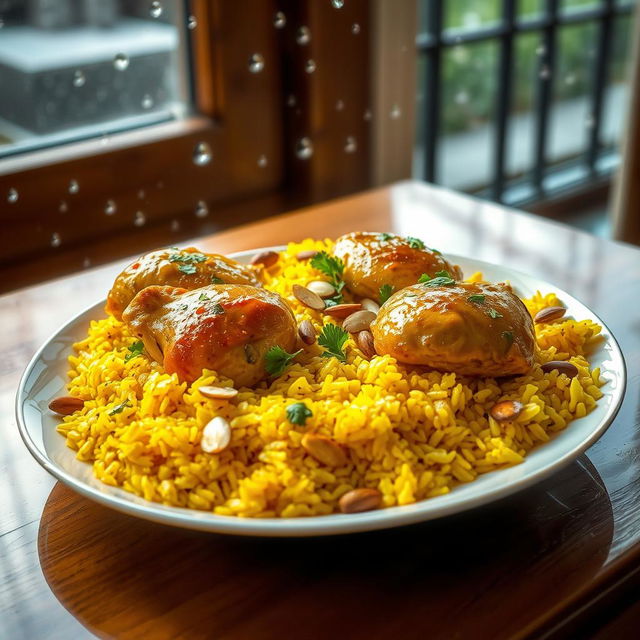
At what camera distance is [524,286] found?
116cm

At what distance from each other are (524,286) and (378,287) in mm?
227

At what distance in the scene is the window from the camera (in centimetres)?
278

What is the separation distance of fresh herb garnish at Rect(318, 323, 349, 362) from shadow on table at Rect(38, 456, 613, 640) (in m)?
0.21

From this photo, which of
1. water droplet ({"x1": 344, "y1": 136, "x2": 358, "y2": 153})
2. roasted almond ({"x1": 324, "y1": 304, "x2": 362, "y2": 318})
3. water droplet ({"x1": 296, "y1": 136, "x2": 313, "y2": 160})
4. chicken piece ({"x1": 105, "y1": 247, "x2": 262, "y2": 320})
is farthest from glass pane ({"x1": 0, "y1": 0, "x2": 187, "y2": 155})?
roasted almond ({"x1": 324, "y1": 304, "x2": 362, "y2": 318})

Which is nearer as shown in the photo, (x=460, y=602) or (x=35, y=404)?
(x=460, y=602)

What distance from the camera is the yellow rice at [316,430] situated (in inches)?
29.3

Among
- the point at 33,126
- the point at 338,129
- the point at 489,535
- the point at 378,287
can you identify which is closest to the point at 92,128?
the point at 33,126

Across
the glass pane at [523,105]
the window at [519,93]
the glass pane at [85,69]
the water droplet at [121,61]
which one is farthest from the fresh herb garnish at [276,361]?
the glass pane at [523,105]

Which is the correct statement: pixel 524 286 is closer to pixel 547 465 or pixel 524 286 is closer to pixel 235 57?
pixel 547 465

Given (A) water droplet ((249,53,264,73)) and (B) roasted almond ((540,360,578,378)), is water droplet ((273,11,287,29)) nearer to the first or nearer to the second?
(A) water droplet ((249,53,264,73))

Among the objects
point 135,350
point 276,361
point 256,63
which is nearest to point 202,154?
point 256,63

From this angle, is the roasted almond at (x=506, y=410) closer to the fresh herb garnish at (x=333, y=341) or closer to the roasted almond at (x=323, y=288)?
the fresh herb garnish at (x=333, y=341)

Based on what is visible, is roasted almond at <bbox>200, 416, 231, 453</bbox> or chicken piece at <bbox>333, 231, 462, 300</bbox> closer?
roasted almond at <bbox>200, 416, 231, 453</bbox>

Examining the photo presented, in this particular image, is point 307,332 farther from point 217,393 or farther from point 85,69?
point 85,69
